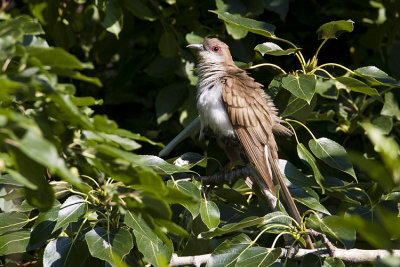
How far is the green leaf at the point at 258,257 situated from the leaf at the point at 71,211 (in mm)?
946

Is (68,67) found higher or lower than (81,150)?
higher

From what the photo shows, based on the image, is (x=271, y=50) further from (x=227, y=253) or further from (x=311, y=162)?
(x=227, y=253)

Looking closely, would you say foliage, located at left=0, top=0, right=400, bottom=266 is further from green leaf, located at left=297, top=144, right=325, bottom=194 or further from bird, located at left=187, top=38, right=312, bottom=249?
bird, located at left=187, top=38, right=312, bottom=249

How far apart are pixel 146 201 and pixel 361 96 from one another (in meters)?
3.21

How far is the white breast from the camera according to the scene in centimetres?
425

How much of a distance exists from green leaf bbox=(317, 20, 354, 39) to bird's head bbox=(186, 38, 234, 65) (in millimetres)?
1361

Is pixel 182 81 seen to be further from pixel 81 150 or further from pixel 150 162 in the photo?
pixel 81 150

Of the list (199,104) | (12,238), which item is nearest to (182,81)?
(199,104)

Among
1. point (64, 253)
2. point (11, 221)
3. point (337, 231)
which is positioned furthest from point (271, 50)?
point (11, 221)

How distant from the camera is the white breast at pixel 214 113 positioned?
4.25 meters

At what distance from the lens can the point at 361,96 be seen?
4.70 metres

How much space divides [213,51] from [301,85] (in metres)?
1.62

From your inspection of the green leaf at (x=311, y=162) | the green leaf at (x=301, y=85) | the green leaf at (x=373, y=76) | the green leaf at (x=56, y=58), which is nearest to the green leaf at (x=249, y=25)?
the green leaf at (x=301, y=85)

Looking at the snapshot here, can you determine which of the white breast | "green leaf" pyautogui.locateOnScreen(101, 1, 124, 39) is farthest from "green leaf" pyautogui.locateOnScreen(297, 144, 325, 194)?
"green leaf" pyautogui.locateOnScreen(101, 1, 124, 39)
